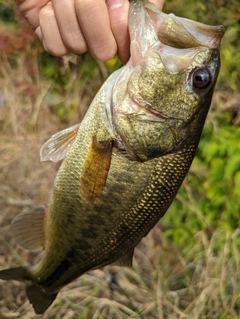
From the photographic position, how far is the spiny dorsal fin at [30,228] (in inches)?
62.0

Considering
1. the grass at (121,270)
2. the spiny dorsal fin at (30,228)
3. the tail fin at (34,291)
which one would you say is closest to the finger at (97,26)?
the spiny dorsal fin at (30,228)

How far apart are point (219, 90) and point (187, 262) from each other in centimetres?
134

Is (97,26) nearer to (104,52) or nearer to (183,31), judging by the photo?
(104,52)

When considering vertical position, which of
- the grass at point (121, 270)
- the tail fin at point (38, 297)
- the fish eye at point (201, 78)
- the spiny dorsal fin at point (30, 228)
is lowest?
the grass at point (121, 270)

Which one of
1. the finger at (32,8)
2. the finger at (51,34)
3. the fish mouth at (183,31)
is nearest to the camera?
the fish mouth at (183,31)

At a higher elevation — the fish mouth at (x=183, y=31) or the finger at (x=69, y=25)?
the finger at (x=69, y=25)

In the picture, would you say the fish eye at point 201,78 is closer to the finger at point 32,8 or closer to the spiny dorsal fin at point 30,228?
the finger at point 32,8

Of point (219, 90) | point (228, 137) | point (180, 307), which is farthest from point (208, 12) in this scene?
point (180, 307)

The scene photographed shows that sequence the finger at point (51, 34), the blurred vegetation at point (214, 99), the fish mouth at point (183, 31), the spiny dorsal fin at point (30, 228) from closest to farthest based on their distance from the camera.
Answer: the fish mouth at point (183, 31) → the finger at point (51, 34) → the spiny dorsal fin at point (30, 228) → the blurred vegetation at point (214, 99)

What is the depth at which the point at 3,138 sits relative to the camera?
313 centimetres

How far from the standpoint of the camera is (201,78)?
123 centimetres

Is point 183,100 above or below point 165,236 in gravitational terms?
above

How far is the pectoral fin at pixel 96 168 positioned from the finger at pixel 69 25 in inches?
12.2

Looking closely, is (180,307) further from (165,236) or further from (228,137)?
(228,137)
